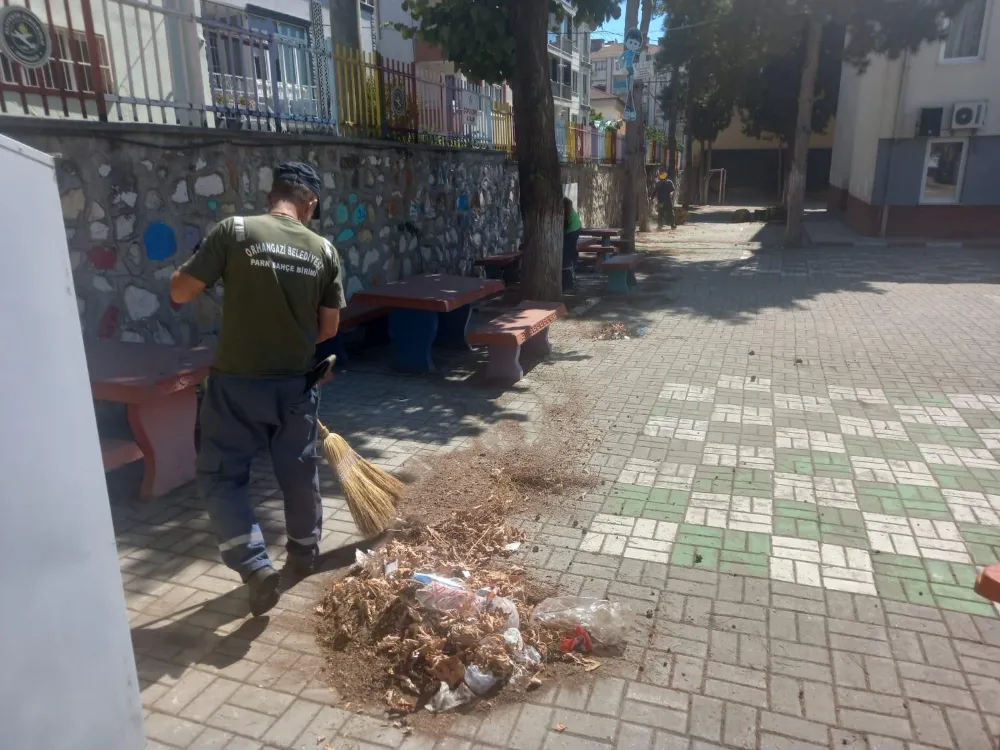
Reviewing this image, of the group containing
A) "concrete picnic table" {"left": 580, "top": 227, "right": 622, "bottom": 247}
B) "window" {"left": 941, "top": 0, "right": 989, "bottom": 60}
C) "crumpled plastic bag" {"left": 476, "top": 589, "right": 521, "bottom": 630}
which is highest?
"window" {"left": 941, "top": 0, "right": 989, "bottom": 60}

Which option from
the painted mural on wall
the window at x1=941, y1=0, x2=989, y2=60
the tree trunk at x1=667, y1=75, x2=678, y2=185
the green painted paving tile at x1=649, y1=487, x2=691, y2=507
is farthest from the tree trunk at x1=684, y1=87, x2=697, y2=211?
the green painted paving tile at x1=649, y1=487, x2=691, y2=507

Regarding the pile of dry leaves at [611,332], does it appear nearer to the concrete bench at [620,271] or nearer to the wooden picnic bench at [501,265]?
the wooden picnic bench at [501,265]

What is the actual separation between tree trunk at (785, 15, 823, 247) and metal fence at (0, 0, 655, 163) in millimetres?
10765

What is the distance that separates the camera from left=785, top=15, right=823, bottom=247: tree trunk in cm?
1650

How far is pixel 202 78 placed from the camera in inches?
236

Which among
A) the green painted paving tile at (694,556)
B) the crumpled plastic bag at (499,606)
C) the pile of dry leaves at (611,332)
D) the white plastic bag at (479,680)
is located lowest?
the pile of dry leaves at (611,332)

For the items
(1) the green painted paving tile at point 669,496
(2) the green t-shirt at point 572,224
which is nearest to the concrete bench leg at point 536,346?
(1) the green painted paving tile at point 669,496

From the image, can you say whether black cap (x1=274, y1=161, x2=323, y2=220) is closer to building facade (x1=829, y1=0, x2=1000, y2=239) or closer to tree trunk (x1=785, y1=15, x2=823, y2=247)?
tree trunk (x1=785, y1=15, x2=823, y2=247)

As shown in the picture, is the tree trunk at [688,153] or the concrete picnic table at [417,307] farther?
the tree trunk at [688,153]

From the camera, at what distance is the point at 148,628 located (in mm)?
3156

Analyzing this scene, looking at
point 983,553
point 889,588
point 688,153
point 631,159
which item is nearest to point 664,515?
point 889,588

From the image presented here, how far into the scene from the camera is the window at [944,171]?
59.0 feet

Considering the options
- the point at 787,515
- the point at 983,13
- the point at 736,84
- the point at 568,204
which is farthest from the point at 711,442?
the point at 736,84

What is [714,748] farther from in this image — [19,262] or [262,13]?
[262,13]
